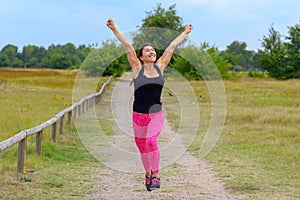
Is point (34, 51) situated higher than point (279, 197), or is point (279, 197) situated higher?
point (34, 51)

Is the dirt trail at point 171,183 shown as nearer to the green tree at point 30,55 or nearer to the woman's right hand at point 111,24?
the woman's right hand at point 111,24

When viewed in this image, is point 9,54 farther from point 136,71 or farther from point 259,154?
point 136,71

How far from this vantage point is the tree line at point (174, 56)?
321 inches

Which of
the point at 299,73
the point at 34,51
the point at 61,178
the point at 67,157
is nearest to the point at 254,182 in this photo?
the point at 61,178

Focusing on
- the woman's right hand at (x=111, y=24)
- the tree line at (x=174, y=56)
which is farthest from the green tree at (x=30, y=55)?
the woman's right hand at (x=111, y=24)

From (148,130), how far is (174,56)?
8762 millimetres

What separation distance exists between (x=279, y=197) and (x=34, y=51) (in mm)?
141404

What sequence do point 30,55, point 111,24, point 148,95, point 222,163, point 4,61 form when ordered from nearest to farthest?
point 148,95, point 111,24, point 222,163, point 4,61, point 30,55

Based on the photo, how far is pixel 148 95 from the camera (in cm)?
521

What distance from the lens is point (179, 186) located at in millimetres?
7867

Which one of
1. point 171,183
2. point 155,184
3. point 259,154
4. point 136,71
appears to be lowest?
point 171,183

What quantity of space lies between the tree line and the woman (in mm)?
1354

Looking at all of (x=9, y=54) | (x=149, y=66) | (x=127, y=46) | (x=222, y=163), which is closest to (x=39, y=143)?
(x=222, y=163)

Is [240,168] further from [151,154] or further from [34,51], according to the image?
[34,51]
